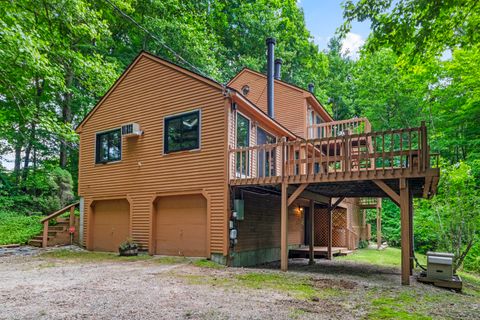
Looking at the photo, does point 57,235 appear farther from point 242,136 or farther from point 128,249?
point 242,136

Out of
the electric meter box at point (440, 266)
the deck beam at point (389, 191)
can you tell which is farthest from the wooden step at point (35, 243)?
the electric meter box at point (440, 266)

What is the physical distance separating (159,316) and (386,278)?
20.6ft

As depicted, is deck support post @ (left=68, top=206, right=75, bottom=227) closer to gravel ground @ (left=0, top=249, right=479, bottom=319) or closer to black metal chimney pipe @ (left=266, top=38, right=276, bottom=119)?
gravel ground @ (left=0, top=249, right=479, bottom=319)

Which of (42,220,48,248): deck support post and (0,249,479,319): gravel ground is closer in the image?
(0,249,479,319): gravel ground

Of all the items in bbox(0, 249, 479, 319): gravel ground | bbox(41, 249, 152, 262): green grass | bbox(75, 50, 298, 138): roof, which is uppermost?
bbox(75, 50, 298, 138): roof

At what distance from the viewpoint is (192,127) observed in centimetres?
1092

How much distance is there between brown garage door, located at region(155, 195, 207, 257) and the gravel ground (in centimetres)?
121

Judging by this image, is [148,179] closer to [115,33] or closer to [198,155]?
[198,155]

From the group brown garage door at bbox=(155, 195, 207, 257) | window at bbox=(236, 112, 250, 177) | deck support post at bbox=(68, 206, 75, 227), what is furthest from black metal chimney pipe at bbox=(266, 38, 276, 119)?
deck support post at bbox=(68, 206, 75, 227)

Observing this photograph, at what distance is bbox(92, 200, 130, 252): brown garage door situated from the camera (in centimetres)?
1256

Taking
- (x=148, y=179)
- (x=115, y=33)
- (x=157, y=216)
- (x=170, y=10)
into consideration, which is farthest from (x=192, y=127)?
(x=115, y=33)

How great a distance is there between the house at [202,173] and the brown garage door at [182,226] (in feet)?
0.10

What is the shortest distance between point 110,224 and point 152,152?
3.47 m

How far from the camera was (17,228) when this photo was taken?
14.4 meters
